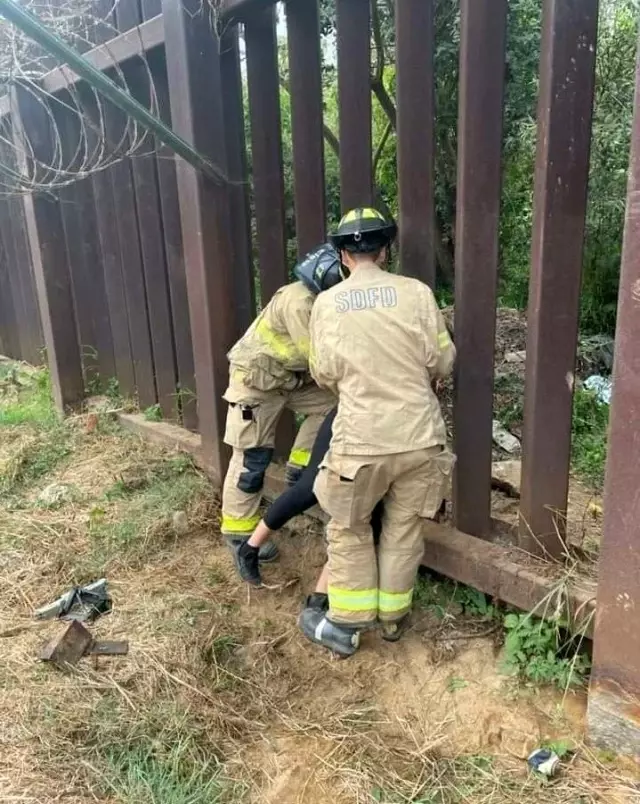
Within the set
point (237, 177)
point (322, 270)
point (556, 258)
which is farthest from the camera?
point (237, 177)

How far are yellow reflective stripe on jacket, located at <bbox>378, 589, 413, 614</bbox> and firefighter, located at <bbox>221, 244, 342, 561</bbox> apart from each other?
90cm

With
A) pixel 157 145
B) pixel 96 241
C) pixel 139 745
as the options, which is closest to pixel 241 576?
pixel 139 745

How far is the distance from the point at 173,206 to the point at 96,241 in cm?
128

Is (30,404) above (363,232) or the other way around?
the other way around

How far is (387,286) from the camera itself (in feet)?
8.93

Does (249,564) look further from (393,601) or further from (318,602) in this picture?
(393,601)

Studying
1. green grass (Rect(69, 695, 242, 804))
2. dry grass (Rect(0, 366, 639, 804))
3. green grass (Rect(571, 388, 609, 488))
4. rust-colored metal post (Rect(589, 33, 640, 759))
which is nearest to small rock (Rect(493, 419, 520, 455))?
green grass (Rect(571, 388, 609, 488))

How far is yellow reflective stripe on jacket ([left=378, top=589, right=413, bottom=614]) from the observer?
9.48ft

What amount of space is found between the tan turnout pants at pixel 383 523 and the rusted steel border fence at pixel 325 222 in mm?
253

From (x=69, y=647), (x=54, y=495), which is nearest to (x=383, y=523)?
(x=69, y=647)

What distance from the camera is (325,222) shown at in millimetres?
3451

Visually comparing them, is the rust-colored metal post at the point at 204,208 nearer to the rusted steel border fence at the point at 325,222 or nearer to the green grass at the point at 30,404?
the rusted steel border fence at the point at 325,222

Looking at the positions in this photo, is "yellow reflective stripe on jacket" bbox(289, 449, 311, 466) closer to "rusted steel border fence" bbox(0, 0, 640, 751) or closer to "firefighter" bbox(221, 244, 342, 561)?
"firefighter" bbox(221, 244, 342, 561)

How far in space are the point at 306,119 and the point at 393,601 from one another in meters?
2.17
